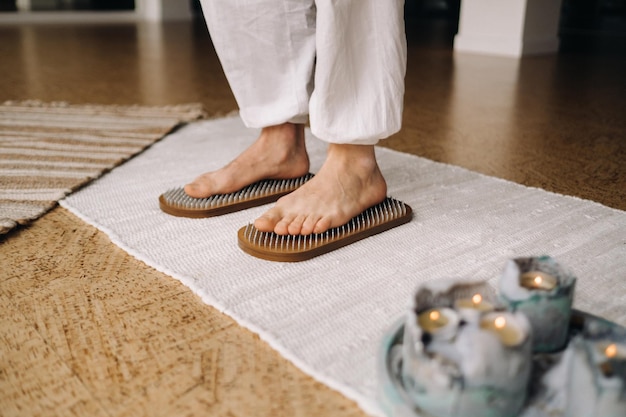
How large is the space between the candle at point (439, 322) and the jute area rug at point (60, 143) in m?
0.67

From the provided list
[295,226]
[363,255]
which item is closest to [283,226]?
[295,226]

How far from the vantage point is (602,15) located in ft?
20.0

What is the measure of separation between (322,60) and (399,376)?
0.45 meters

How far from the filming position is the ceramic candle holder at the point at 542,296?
495 millimetres

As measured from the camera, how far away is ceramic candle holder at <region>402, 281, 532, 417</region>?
433 millimetres

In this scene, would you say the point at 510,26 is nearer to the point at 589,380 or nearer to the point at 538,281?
the point at 538,281

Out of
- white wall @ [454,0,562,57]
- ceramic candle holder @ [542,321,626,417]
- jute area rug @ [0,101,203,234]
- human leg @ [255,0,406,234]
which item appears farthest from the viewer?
white wall @ [454,0,562,57]

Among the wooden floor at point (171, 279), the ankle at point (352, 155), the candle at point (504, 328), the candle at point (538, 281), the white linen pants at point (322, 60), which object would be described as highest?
the white linen pants at point (322, 60)

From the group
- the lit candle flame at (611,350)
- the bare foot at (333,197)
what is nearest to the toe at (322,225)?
the bare foot at (333,197)

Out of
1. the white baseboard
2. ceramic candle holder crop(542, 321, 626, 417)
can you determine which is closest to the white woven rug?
ceramic candle holder crop(542, 321, 626, 417)

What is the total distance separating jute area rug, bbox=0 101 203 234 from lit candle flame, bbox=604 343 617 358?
2.62 feet

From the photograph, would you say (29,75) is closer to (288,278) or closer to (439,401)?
(288,278)

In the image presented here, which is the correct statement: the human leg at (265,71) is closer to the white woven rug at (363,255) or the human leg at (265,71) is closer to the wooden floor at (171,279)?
the white woven rug at (363,255)

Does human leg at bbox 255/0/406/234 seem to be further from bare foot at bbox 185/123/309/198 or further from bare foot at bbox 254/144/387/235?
bare foot at bbox 185/123/309/198
